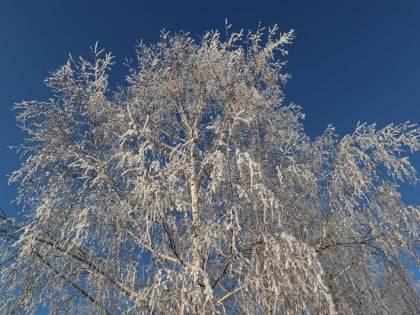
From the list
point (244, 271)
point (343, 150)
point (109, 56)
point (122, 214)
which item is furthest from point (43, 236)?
point (343, 150)

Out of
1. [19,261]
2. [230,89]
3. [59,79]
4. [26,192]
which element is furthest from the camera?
[230,89]

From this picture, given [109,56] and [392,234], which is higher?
[109,56]

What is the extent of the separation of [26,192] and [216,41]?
355 cm

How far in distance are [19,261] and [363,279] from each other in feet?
11.8

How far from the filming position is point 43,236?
320 centimetres

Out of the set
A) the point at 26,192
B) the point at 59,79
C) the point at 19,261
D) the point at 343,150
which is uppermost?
the point at 59,79

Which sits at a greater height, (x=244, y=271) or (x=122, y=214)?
(x=122, y=214)

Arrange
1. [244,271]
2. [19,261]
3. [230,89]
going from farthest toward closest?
[230,89]
[244,271]
[19,261]

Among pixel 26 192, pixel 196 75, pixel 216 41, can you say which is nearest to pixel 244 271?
pixel 26 192

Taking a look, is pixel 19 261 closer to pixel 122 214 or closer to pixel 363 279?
pixel 122 214

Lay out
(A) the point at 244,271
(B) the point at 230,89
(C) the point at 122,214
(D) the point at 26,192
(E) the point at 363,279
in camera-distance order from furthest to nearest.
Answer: (B) the point at 230,89 < (D) the point at 26,192 < (E) the point at 363,279 < (C) the point at 122,214 < (A) the point at 244,271

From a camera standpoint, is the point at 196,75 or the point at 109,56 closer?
the point at 109,56

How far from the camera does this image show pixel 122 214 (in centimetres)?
343

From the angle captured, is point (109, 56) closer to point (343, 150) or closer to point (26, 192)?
point (26, 192)
